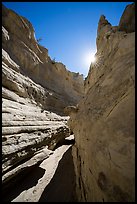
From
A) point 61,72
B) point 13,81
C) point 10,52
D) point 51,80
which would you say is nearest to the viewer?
point 13,81

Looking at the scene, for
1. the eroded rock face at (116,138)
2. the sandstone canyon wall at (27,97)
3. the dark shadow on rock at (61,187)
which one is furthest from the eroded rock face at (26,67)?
the eroded rock face at (116,138)

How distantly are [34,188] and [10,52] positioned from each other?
12.2 meters

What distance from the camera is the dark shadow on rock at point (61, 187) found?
3.48m

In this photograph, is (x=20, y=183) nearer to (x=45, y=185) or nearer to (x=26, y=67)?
(x=45, y=185)

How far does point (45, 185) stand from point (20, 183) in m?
0.86

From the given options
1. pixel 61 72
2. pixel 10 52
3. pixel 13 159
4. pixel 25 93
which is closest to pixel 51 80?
pixel 61 72

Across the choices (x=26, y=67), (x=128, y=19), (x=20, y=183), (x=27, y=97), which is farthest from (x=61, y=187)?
(x=26, y=67)

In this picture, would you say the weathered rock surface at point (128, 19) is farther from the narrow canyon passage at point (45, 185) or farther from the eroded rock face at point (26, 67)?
the eroded rock face at point (26, 67)

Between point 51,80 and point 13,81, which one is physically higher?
point 51,80

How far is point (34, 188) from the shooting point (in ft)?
12.5

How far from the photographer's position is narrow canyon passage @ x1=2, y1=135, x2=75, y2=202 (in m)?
3.46

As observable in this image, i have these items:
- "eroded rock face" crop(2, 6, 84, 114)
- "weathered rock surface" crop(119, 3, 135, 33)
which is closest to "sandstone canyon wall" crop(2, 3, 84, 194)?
"eroded rock face" crop(2, 6, 84, 114)

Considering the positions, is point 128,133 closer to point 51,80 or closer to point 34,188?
point 34,188

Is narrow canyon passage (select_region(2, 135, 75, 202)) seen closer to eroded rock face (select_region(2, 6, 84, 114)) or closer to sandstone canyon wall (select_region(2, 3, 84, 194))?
sandstone canyon wall (select_region(2, 3, 84, 194))
